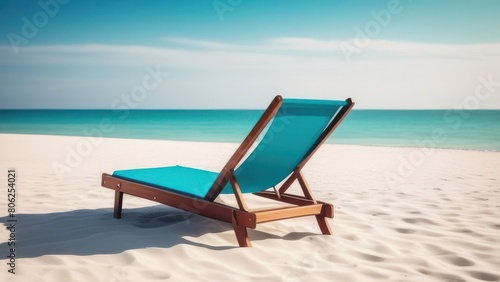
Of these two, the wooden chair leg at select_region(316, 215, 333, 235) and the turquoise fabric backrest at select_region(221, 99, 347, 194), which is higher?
the turquoise fabric backrest at select_region(221, 99, 347, 194)

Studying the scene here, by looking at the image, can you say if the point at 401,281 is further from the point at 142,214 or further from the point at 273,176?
the point at 142,214

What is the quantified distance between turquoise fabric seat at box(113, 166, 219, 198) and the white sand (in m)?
0.35

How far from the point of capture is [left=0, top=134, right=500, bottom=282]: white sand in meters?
2.70

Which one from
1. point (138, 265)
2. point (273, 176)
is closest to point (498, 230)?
point (273, 176)

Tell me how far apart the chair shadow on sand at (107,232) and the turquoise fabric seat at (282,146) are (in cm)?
36

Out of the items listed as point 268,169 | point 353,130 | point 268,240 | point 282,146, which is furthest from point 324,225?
point 353,130

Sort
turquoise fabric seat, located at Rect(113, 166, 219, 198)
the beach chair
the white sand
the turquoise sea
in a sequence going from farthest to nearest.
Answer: the turquoise sea < turquoise fabric seat, located at Rect(113, 166, 219, 198) < the beach chair < the white sand

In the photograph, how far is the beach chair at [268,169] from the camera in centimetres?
308

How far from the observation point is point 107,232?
11.7 ft

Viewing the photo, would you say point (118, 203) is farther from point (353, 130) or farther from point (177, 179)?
point (353, 130)

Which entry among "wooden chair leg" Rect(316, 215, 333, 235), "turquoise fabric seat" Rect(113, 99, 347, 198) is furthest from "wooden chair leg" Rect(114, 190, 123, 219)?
"wooden chair leg" Rect(316, 215, 333, 235)

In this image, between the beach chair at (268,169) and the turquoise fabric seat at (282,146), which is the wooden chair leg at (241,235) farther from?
the turquoise fabric seat at (282,146)

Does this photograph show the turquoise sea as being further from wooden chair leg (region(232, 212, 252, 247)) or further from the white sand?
wooden chair leg (region(232, 212, 252, 247))

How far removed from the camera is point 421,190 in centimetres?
585
